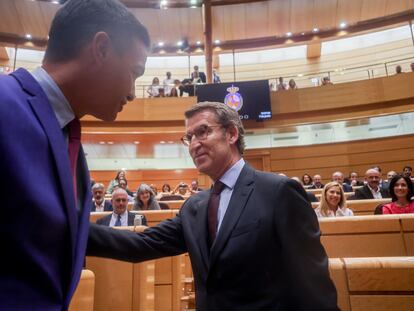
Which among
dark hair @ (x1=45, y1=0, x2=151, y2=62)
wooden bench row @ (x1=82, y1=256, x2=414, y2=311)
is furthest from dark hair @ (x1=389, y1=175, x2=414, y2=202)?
dark hair @ (x1=45, y1=0, x2=151, y2=62)

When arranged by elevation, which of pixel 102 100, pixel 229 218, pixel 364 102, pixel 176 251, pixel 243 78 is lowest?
pixel 176 251

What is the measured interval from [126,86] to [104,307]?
5.19ft

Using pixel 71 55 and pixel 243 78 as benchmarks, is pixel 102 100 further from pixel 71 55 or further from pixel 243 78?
pixel 243 78

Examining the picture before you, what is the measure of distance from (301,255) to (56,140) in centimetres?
76

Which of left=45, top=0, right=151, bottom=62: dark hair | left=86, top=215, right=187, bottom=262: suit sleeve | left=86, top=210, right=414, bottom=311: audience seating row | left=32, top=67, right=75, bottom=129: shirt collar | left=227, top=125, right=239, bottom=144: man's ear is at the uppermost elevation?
left=45, top=0, right=151, bottom=62: dark hair

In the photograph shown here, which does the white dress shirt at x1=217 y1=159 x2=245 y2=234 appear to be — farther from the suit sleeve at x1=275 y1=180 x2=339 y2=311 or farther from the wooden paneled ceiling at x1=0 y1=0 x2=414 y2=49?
the wooden paneled ceiling at x1=0 y1=0 x2=414 y2=49

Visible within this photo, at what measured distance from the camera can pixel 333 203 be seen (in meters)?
3.96

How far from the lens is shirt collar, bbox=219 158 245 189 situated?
1336mm

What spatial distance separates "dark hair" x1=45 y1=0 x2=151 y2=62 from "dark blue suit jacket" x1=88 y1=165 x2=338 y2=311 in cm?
58

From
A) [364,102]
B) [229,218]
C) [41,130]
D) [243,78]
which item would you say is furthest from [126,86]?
[243,78]

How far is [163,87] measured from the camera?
1112 cm

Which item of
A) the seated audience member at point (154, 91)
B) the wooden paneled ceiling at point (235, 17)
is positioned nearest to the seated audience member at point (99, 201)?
the seated audience member at point (154, 91)

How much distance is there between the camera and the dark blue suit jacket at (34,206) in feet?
1.60

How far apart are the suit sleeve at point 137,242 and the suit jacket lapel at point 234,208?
Answer: 27cm
